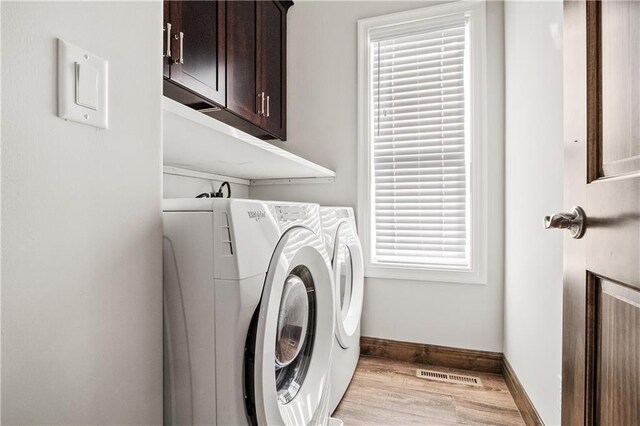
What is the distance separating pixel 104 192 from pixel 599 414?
104 centimetres

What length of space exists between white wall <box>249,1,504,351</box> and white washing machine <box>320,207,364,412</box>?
27 cm

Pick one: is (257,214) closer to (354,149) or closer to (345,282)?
(345,282)

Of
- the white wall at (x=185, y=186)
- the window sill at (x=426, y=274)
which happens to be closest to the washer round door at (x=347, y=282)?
the window sill at (x=426, y=274)

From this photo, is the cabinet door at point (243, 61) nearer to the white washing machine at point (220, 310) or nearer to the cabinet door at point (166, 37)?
the cabinet door at point (166, 37)

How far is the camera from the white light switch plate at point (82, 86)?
0.53m

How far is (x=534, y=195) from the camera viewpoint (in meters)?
1.38

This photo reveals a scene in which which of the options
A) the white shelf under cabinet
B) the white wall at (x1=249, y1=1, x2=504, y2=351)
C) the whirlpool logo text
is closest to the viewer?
the whirlpool logo text

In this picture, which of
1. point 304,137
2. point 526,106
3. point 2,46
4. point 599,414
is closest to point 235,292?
point 2,46

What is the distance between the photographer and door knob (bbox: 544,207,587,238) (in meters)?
0.69

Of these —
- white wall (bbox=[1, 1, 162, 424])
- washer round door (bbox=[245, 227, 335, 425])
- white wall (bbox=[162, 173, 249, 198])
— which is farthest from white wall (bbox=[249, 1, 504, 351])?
white wall (bbox=[1, 1, 162, 424])

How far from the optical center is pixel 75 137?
1.81ft

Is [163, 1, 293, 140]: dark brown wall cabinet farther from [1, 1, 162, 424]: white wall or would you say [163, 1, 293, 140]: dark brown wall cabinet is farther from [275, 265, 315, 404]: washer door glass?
[275, 265, 315, 404]: washer door glass

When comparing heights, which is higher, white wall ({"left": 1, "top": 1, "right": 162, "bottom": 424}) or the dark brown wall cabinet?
the dark brown wall cabinet

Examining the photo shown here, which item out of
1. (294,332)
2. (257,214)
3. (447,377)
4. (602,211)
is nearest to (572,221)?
(602,211)
